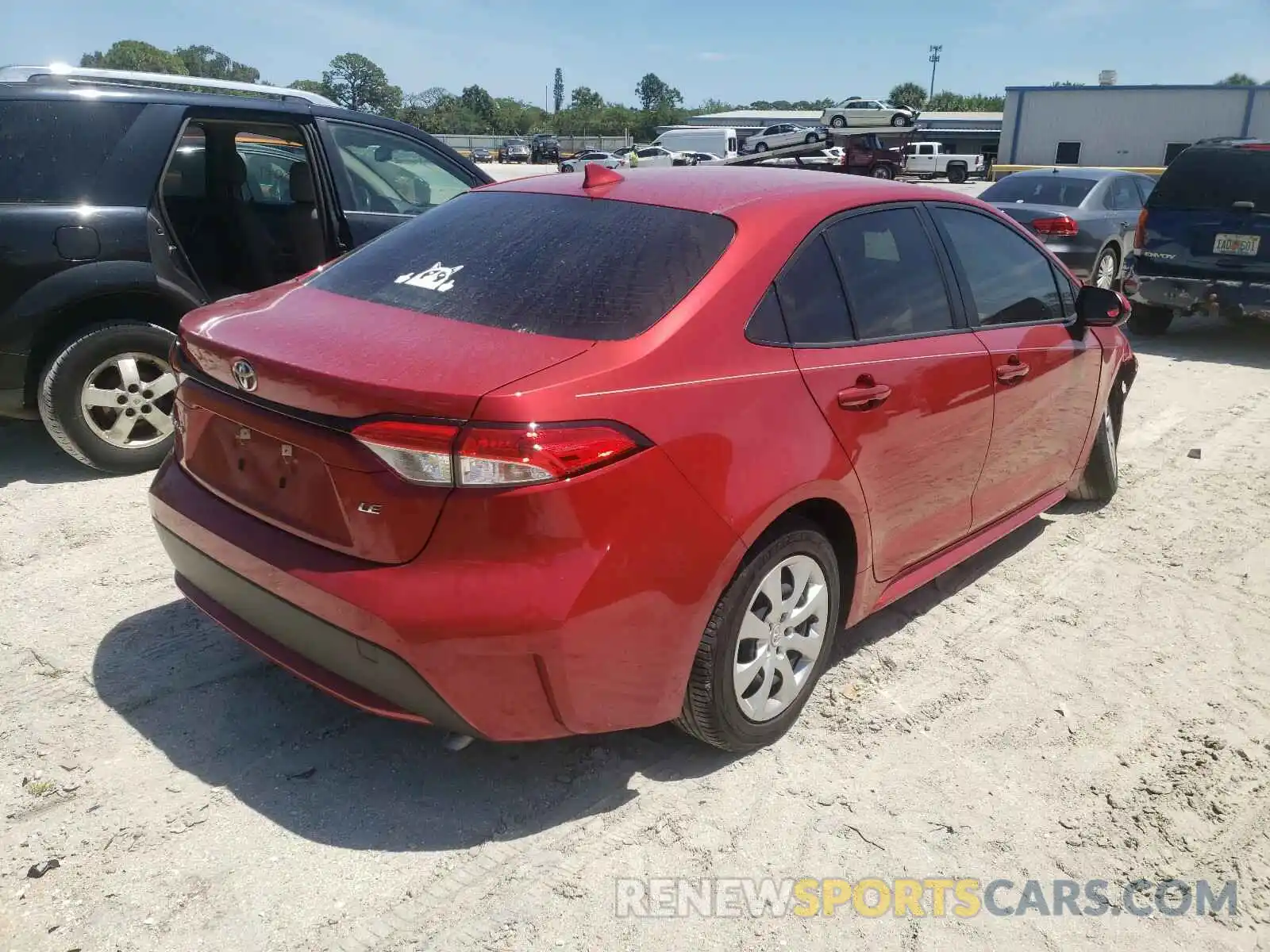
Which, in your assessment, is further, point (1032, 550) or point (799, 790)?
point (1032, 550)

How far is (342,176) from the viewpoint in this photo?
5.69 meters

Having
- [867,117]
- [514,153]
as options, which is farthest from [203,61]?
[867,117]

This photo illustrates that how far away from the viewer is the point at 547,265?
9.27ft

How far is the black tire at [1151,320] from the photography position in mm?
9945

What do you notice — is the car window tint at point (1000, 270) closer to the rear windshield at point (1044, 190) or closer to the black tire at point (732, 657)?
the black tire at point (732, 657)

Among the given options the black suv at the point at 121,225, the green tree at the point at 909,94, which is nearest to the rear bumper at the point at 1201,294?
the black suv at the point at 121,225

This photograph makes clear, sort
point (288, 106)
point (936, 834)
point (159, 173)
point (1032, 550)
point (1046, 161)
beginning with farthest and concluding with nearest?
point (1046, 161) → point (288, 106) → point (159, 173) → point (1032, 550) → point (936, 834)

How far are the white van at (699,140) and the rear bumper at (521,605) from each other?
5074 centimetres

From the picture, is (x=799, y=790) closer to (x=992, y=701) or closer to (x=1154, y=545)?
(x=992, y=701)

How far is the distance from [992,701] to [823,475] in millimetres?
1143

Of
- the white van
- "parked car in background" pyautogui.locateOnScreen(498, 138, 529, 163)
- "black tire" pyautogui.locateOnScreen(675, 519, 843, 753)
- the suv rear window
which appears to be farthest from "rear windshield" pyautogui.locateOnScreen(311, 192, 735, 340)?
"parked car in background" pyautogui.locateOnScreen(498, 138, 529, 163)

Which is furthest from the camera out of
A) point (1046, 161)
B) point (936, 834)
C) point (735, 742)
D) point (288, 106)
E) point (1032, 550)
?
point (1046, 161)

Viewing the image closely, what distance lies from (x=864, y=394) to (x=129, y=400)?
3738 millimetres

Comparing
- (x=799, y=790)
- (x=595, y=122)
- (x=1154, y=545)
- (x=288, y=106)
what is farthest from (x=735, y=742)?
(x=595, y=122)
